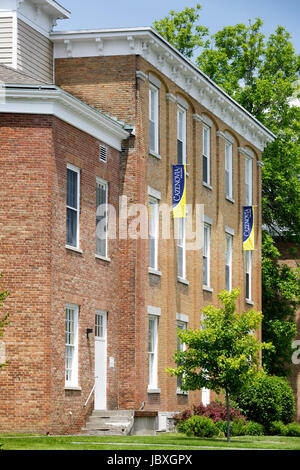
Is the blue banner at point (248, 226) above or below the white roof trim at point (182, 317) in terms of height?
above

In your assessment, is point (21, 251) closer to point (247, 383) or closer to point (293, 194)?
point (247, 383)

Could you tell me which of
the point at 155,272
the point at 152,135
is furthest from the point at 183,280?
the point at 152,135

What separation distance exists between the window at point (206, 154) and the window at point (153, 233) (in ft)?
19.7

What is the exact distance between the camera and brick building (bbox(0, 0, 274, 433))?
28.9m

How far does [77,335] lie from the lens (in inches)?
1214

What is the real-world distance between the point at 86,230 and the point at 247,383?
6853mm

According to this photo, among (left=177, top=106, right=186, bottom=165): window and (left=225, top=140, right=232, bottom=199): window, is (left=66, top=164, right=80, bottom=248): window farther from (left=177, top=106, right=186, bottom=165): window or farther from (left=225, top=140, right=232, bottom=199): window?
(left=225, top=140, right=232, bottom=199): window

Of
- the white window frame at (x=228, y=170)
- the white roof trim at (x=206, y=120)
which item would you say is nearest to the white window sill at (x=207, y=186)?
the white roof trim at (x=206, y=120)

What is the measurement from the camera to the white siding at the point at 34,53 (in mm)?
34188

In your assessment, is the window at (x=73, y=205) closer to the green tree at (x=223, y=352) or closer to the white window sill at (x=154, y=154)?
the green tree at (x=223, y=352)

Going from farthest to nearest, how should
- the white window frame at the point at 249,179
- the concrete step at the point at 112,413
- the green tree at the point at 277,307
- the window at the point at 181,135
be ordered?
the green tree at the point at 277,307
the white window frame at the point at 249,179
the window at the point at 181,135
the concrete step at the point at 112,413

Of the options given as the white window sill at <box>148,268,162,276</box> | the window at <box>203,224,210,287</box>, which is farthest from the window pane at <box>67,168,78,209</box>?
the window at <box>203,224,210,287</box>

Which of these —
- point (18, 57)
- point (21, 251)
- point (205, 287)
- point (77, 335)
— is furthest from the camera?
point (205, 287)

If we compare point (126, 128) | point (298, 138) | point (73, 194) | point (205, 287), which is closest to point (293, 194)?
point (298, 138)
